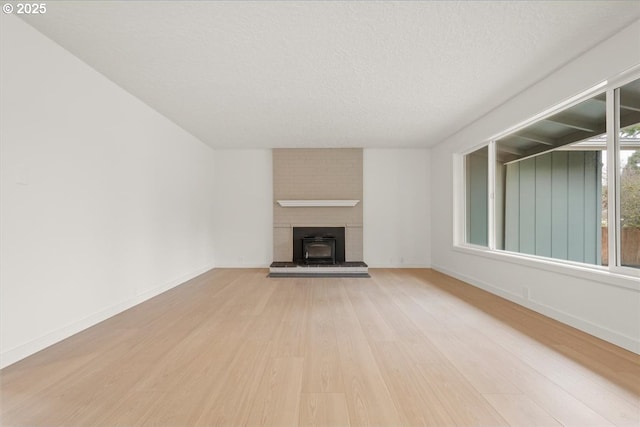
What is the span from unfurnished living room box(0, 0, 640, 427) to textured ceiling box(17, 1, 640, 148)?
0.02m

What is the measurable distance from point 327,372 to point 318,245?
13.2 ft

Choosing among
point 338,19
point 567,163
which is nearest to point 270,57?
point 338,19

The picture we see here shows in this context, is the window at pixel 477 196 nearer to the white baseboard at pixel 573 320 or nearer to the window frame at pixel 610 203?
the window frame at pixel 610 203

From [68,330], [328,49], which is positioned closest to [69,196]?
[68,330]

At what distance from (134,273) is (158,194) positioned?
1.14 m

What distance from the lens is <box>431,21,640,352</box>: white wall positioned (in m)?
2.12

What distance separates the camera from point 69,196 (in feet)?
8.14

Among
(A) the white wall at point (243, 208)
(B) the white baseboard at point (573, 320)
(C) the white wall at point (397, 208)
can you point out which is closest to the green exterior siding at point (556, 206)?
(B) the white baseboard at point (573, 320)

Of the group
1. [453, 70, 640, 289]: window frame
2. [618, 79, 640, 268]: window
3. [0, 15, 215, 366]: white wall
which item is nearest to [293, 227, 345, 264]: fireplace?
[0, 15, 215, 366]: white wall

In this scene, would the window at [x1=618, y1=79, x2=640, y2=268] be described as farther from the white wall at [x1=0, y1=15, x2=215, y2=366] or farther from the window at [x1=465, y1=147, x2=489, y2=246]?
the white wall at [x1=0, y1=15, x2=215, y2=366]

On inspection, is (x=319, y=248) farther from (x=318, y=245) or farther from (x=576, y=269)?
(x=576, y=269)

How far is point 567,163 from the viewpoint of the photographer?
3182 millimetres

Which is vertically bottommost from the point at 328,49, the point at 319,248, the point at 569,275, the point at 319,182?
the point at 319,248

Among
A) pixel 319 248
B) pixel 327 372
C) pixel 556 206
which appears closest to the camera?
pixel 327 372
